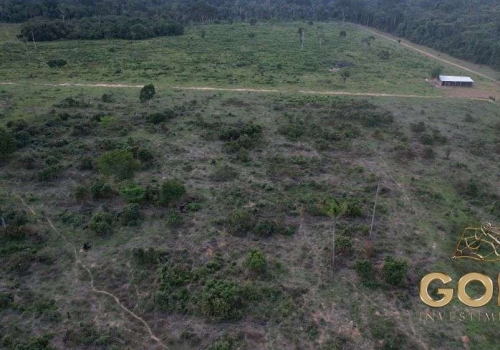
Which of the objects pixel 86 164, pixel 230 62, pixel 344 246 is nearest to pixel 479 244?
pixel 344 246

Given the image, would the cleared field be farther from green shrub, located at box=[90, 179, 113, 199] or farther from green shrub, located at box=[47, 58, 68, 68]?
green shrub, located at box=[47, 58, 68, 68]

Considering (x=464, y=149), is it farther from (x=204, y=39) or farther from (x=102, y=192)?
(x=204, y=39)

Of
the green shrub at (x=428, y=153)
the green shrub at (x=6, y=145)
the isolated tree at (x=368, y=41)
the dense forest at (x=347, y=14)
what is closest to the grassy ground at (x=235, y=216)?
the green shrub at (x=428, y=153)

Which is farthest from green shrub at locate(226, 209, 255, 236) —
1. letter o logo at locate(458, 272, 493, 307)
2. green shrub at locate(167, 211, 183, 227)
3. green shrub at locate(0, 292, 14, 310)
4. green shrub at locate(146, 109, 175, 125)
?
green shrub at locate(146, 109, 175, 125)

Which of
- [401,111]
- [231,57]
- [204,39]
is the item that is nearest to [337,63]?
[231,57]

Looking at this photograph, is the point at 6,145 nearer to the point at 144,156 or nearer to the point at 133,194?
the point at 144,156

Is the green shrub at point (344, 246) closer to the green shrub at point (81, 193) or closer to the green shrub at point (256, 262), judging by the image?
the green shrub at point (256, 262)
